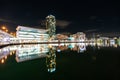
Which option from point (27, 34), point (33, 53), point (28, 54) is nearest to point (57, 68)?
point (28, 54)

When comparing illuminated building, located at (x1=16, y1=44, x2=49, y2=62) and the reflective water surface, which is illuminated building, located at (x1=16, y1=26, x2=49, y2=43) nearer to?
illuminated building, located at (x1=16, y1=44, x2=49, y2=62)

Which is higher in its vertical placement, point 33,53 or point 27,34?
point 27,34

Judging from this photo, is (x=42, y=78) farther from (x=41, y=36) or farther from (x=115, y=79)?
(x=41, y=36)

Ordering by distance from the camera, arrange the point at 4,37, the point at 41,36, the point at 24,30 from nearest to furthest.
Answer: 1. the point at 4,37
2. the point at 24,30
3. the point at 41,36

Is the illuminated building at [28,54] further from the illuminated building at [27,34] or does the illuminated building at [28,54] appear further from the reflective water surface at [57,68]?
the illuminated building at [27,34]

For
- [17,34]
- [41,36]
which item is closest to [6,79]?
[17,34]

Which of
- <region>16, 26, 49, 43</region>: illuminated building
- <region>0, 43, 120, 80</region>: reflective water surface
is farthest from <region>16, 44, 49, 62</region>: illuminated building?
<region>16, 26, 49, 43</region>: illuminated building

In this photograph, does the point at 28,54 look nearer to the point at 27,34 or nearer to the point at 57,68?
the point at 57,68

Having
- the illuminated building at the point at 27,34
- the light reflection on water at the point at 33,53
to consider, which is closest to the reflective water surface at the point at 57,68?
the light reflection on water at the point at 33,53

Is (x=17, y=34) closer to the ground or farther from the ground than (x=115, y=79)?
farther from the ground

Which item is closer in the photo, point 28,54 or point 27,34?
point 28,54

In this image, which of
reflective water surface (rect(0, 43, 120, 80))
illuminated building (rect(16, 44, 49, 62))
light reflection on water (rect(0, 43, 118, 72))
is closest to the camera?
reflective water surface (rect(0, 43, 120, 80))

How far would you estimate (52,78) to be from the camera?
47.1 ft

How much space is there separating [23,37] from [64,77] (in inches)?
5262
